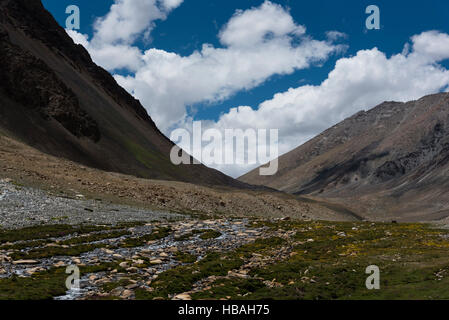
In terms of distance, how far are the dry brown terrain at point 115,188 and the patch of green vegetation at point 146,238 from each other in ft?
69.0

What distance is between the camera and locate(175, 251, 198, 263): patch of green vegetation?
26922mm

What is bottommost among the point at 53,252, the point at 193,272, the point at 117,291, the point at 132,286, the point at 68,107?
the point at 117,291

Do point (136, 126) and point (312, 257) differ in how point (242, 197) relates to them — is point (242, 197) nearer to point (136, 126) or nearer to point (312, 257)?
point (312, 257)

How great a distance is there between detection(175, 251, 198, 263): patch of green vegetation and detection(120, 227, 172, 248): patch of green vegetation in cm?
439

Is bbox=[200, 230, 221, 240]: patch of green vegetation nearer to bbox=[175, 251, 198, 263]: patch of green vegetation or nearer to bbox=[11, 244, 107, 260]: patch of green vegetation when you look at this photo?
bbox=[175, 251, 198, 263]: patch of green vegetation

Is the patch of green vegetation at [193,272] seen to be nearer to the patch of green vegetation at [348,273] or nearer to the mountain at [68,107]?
the patch of green vegetation at [348,273]

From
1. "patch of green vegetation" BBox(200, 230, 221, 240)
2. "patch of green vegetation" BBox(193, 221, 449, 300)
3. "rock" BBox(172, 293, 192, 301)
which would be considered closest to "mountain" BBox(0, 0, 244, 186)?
"patch of green vegetation" BBox(200, 230, 221, 240)

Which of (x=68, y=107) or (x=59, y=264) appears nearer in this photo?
(x=59, y=264)

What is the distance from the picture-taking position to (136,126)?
164500mm

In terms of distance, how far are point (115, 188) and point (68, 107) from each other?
62215mm

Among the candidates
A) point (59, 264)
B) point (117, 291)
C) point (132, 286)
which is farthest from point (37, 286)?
point (59, 264)

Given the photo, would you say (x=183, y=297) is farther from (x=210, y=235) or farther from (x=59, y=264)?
(x=210, y=235)

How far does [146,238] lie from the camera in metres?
35.2

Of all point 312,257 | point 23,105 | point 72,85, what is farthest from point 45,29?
point 312,257
